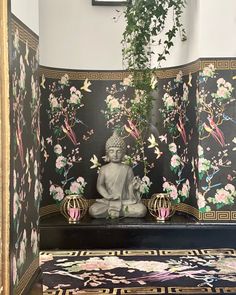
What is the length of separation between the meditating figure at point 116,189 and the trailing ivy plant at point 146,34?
0.51 meters

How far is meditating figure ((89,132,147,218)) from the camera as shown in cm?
520

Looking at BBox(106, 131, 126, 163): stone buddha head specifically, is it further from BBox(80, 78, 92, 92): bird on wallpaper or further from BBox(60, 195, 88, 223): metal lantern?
BBox(80, 78, 92, 92): bird on wallpaper

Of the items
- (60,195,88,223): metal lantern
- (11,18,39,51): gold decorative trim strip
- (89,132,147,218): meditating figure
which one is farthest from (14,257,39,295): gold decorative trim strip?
(89,132,147,218): meditating figure

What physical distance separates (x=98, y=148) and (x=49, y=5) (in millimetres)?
1645

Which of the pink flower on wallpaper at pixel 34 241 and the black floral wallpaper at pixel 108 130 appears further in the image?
the black floral wallpaper at pixel 108 130

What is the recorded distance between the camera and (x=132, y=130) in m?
5.65

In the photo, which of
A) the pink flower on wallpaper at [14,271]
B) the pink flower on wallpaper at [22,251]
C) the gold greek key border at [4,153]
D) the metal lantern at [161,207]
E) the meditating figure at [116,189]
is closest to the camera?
the gold greek key border at [4,153]

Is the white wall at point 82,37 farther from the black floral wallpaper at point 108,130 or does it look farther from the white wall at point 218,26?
the white wall at point 218,26

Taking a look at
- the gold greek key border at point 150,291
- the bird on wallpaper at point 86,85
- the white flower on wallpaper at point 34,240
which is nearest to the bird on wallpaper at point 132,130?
the bird on wallpaper at point 86,85

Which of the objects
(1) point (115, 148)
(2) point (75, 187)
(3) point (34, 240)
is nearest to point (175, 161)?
(1) point (115, 148)

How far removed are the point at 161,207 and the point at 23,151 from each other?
8.20 feet

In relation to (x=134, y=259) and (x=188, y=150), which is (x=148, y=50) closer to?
(x=188, y=150)

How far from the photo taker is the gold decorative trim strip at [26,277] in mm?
2724

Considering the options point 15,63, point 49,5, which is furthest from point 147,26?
point 15,63
